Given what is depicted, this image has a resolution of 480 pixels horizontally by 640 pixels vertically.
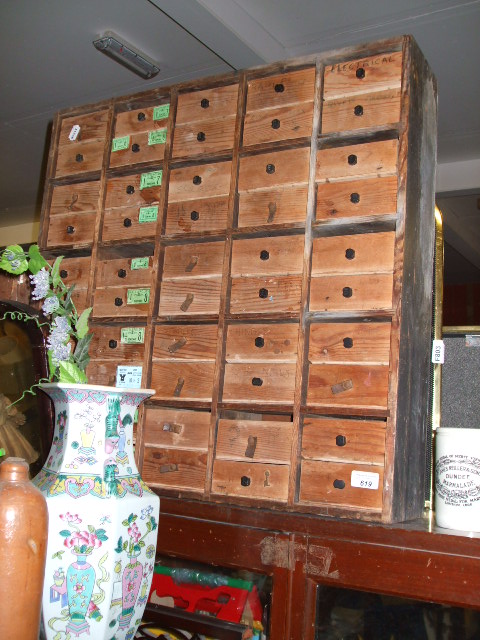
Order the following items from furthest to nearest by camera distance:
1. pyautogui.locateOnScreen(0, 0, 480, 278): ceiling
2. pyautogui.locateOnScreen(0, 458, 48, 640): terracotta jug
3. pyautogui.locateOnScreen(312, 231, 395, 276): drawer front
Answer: pyautogui.locateOnScreen(0, 0, 480, 278): ceiling, pyautogui.locateOnScreen(312, 231, 395, 276): drawer front, pyautogui.locateOnScreen(0, 458, 48, 640): terracotta jug

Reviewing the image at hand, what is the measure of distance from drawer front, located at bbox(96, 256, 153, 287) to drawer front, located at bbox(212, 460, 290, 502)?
697 mm

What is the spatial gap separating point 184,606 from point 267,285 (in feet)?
3.19

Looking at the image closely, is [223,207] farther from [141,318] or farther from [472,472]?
[472,472]

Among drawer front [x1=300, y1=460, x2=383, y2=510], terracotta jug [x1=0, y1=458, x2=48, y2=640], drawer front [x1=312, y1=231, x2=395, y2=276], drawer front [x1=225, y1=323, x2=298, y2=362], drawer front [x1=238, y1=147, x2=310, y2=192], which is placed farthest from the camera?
drawer front [x1=238, y1=147, x2=310, y2=192]

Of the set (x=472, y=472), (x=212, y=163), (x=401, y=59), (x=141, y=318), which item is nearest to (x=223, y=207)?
(x=212, y=163)

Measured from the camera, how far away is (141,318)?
241 centimetres

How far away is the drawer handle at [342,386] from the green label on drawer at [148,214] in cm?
90

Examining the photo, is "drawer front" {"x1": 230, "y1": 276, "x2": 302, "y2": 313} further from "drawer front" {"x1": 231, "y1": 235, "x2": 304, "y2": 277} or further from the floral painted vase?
the floral painted vase

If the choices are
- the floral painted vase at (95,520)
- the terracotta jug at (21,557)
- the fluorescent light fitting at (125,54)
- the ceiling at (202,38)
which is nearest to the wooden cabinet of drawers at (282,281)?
the floral painted vase at (95,520)

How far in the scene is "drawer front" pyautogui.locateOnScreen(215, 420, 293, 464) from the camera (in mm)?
2066

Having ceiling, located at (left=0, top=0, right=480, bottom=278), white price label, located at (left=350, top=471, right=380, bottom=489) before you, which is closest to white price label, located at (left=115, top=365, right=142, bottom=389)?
white price label, located at (left=350, top=471, right=380, bottom=489)

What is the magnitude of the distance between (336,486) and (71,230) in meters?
1.39

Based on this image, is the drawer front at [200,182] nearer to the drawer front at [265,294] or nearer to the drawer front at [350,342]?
the drawer front at [265,294]

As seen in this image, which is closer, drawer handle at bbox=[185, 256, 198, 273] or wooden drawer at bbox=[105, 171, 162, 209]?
drawer handle at bbox=[185, 256, 198, 273]
